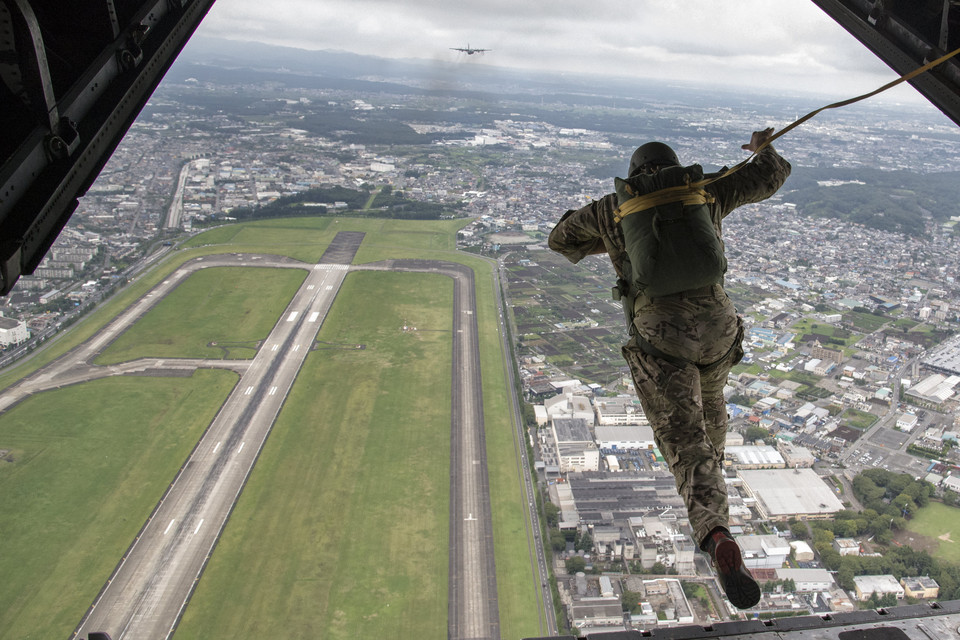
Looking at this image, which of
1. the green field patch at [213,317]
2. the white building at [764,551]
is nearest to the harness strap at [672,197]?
the white building at [764,551]

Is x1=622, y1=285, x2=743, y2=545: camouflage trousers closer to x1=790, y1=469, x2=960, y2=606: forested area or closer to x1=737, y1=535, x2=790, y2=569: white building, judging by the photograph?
x1=737, y1=535, x2=790, y2=569: white building

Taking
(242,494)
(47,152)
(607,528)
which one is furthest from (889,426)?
(47,152)

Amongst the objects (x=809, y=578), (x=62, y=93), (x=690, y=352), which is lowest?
(x=809, y=578)

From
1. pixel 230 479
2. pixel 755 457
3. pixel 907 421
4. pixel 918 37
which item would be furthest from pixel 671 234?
pixel 907 421

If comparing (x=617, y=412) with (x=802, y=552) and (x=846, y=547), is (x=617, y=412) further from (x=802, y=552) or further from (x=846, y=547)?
(x=846, y=547)

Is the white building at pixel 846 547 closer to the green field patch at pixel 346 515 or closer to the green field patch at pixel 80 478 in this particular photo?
the green field patch at pixel 346 515

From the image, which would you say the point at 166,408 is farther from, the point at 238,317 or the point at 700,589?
the point at 700,589
